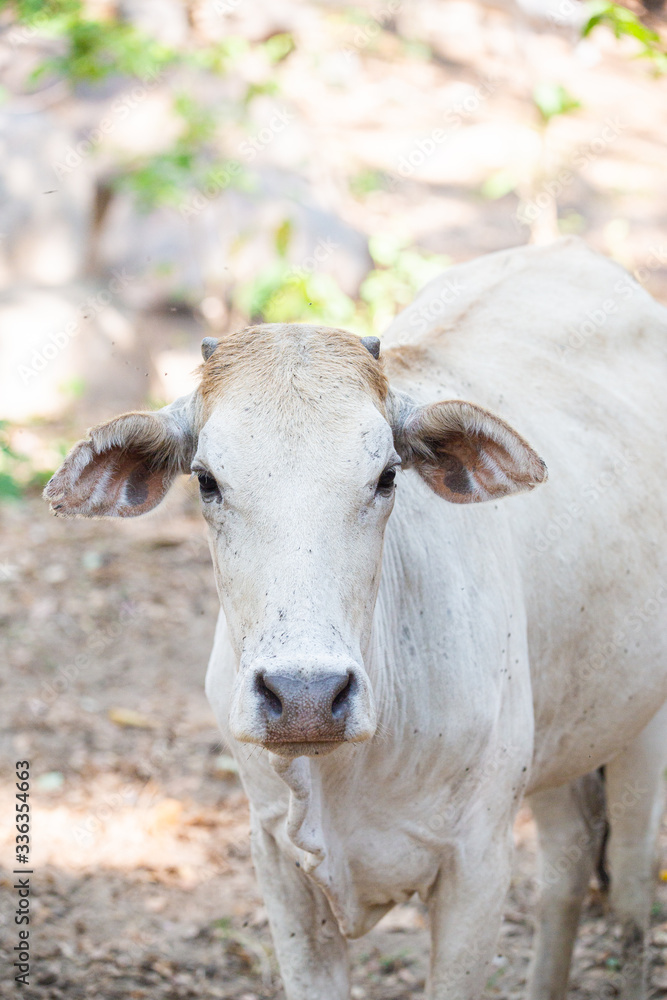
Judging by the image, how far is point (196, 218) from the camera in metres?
10.0

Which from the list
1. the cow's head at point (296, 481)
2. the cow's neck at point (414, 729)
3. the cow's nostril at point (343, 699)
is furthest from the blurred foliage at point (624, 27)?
the cow's nostril at point (343, 699)

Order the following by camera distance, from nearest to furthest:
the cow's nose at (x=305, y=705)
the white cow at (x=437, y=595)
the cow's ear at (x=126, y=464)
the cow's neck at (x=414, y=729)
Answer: the cow's nose at (x=305, y=705), the white cow at (x=437, y=595), the cow's ear at (x=126, y=464), the cow's neck at (x=414, y=729)

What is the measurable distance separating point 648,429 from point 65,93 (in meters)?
10.8

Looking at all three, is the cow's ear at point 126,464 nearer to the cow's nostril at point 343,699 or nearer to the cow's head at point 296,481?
the cow's head at point 296,481

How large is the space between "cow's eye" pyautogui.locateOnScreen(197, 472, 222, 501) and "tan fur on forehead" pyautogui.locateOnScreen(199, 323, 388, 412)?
0.19m

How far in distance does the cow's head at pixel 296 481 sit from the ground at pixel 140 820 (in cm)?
28

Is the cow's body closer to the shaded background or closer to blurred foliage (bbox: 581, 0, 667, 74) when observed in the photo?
the shaded background

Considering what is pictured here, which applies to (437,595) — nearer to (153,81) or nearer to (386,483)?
(386,483)

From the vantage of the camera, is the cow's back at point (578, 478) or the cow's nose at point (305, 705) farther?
the cow's back at point (578, 478)

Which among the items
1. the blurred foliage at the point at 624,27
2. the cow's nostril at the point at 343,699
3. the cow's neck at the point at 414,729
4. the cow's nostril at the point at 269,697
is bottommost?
the cow's neck at the point at 414,729

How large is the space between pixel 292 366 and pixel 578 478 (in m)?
1.32

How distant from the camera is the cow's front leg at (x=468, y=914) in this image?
9.79ft

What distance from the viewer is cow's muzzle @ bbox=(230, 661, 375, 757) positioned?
81.6 inches

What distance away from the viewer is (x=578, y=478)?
11.4 feet
